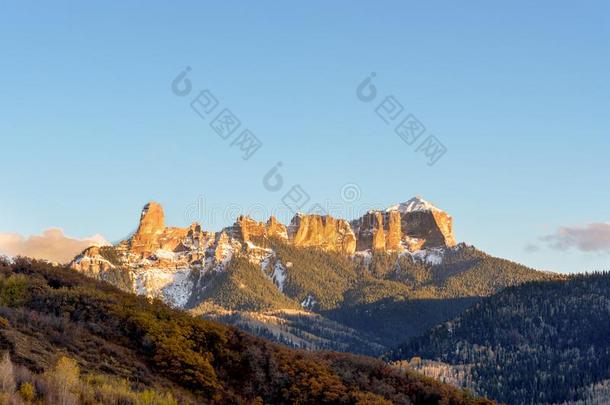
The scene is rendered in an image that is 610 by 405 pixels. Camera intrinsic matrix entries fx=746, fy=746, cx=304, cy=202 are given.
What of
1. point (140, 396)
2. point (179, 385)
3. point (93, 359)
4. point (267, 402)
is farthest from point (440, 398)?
point (140, 396)

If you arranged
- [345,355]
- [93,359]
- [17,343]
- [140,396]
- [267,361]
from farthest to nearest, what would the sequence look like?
[345,355] < [267,361] < [93,359] < [17,343] < [140,396]

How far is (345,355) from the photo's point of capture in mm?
52812

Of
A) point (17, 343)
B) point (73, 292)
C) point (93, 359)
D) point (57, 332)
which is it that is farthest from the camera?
point (73, 292)

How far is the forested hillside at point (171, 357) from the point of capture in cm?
3538

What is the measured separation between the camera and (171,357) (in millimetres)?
40750

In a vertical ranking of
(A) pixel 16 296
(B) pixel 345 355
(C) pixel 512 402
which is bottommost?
(C) pixel 512 402

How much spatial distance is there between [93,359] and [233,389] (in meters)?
8.31

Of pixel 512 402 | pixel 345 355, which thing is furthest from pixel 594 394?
pixel 345 355

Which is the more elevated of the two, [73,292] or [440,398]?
[73,292]

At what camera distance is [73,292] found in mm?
48531

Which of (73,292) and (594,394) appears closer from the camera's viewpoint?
(73,292)

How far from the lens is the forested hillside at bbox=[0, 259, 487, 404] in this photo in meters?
35.4

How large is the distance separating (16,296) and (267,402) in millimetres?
19188

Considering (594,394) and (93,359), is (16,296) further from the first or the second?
(594,394)
